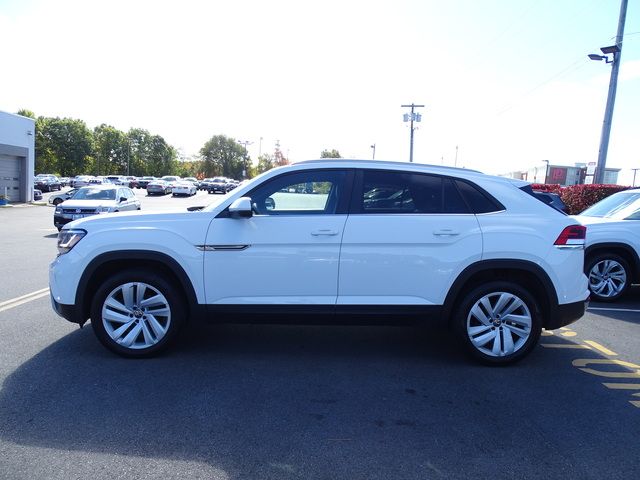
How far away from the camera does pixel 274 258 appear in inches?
167

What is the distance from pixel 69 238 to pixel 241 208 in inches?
68.5

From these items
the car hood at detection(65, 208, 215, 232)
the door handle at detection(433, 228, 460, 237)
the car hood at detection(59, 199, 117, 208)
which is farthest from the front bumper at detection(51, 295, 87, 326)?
the car hood at detection(59, 199, 117, 208)

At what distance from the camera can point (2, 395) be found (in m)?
3.65

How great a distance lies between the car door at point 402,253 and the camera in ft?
14.0

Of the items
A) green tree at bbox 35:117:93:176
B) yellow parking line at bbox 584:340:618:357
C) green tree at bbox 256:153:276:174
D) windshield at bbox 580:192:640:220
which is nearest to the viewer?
yellow parking line at bbox 584:340:618:357

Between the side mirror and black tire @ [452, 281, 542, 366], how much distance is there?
215cm

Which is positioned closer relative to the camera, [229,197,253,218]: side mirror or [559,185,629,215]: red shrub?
[229,197,253,218]: side mirror

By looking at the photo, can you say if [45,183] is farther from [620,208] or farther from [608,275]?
[608,275]

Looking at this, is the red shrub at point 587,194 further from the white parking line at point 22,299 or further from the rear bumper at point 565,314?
the white parking line at point 22,299

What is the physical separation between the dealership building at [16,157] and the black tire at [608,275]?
97.4 ft

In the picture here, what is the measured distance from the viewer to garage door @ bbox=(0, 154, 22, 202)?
91.7 ft

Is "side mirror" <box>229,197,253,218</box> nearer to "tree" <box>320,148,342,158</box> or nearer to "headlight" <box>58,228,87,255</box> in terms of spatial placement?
"headlight" <box>58,228,87,255</box>

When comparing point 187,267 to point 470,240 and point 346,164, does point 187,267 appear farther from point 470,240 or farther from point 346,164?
point 470,240

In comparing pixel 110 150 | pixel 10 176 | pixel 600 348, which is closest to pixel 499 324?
pixel 600 348
